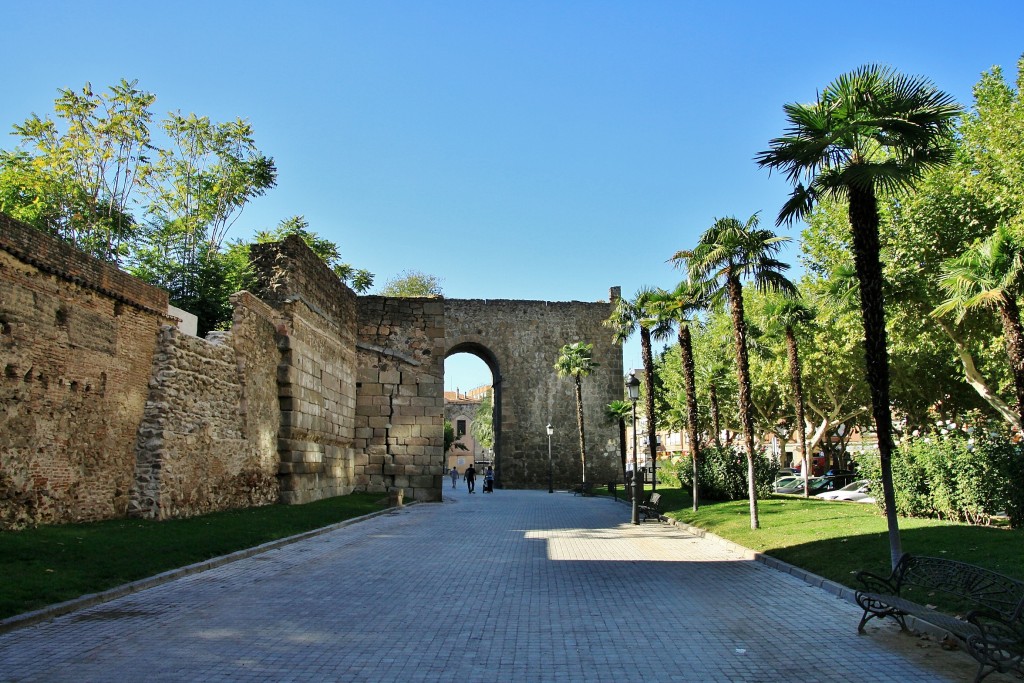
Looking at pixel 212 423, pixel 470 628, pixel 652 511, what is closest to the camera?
pixel 470 628

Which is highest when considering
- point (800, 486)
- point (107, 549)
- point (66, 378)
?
point (66, 378)

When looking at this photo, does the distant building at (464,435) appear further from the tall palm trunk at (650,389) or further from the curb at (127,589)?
the curb at (127,589)

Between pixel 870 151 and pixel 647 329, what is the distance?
20658 mm

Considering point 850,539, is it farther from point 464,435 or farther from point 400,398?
point 464,435

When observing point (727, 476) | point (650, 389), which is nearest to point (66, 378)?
point (727, 476)

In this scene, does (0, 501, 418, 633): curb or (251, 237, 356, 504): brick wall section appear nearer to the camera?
(0, 501, 418, 633): curb

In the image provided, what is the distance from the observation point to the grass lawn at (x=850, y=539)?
32.0ft

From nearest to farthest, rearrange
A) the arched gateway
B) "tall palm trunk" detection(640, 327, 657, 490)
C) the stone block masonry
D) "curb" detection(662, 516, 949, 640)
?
"curb" detection(662, 516, 949, 640) < the stone block masonry < "tall palm trunk" detection(640, 327, 657, 490) < the arched gateway

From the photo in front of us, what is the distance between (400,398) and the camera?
26.5 metres

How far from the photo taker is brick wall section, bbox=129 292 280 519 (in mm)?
13820

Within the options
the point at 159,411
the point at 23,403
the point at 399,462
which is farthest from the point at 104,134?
the point at 23,403

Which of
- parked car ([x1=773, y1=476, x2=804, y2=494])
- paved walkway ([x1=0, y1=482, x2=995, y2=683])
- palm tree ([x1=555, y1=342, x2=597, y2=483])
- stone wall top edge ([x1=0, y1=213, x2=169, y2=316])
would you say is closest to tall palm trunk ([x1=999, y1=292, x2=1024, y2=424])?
paved walkway ([x1=0, y1=482, x2=995, y2=683])

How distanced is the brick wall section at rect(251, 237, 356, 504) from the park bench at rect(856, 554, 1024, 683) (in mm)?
15539

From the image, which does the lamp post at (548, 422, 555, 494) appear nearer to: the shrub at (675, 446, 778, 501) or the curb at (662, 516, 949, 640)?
the shrub at (675, 446, 778, 501)
